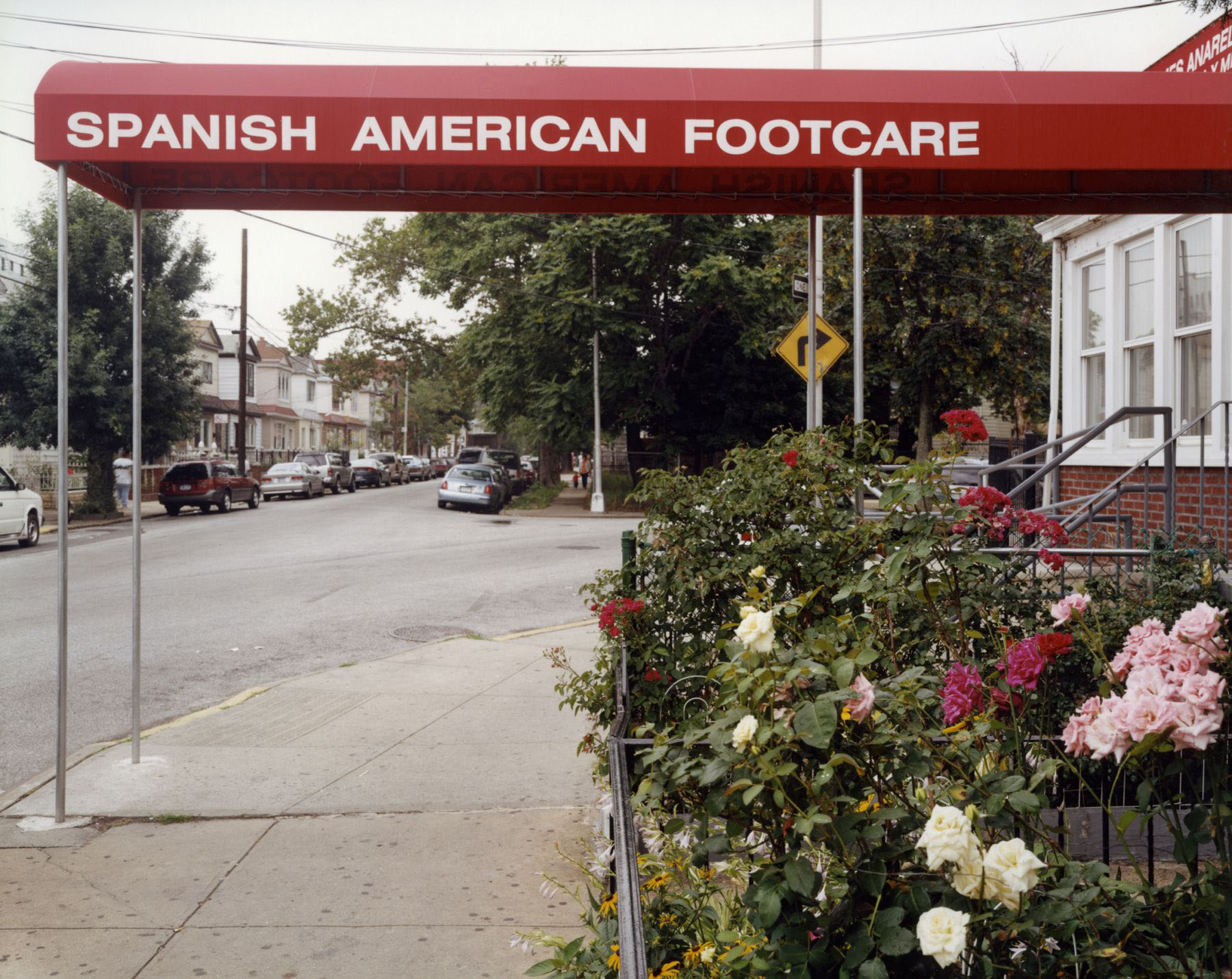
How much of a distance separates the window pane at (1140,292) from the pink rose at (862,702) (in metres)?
10.9

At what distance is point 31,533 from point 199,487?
1035 cm

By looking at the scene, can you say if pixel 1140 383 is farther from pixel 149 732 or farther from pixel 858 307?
pixel 149 732

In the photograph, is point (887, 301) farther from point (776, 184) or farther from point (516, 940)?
point (516, 940)

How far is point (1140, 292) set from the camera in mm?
11969

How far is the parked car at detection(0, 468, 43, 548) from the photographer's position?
21547 millimetres

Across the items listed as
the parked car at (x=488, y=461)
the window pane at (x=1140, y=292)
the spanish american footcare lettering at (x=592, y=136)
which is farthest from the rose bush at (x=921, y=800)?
the parked car at (x=488, y=461)

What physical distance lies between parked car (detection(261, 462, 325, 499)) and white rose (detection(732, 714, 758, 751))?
41.8m

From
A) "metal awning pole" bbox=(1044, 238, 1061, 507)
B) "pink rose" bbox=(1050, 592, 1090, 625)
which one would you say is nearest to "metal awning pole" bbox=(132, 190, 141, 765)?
"pink rose" bbox=(1050, 592, 1090, 625)

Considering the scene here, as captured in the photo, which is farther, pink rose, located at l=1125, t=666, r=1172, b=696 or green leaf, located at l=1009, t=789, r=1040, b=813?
green leaf, located at l=1009, t=789, r=1040, b=813

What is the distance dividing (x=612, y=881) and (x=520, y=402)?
3279 cm

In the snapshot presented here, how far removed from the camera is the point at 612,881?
3879mm

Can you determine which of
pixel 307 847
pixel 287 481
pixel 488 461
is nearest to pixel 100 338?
pixel 287 481

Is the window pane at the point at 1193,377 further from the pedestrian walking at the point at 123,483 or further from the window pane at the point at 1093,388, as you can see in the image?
the pedestrian walking at the point at 123,483

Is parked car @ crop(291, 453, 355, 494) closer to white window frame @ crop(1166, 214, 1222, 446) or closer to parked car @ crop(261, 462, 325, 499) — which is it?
parked car @ crop(261, 462, 325, 499)
